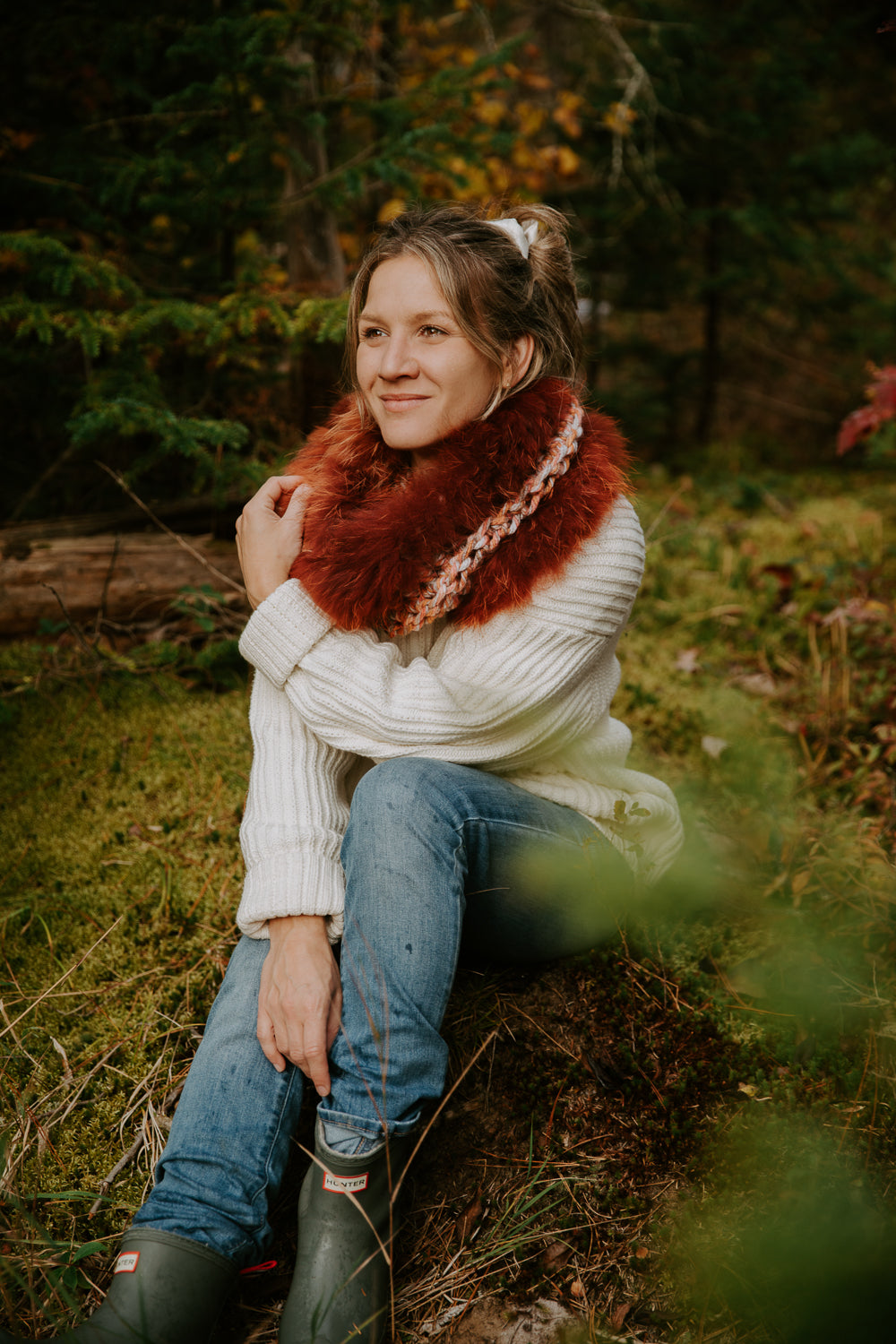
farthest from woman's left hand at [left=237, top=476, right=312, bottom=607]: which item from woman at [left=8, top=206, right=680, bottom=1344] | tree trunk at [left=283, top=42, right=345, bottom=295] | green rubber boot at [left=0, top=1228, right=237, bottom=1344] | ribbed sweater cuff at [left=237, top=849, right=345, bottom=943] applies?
tree trunk at [left=283, top=42, right=345, bottom=295]

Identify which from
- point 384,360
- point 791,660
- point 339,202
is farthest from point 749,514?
point 384,360

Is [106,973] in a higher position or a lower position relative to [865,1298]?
lower

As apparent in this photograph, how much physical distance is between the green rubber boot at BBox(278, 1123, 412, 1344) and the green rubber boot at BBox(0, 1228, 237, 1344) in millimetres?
123

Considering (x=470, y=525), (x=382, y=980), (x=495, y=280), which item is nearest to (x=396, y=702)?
(x=470, y=525)

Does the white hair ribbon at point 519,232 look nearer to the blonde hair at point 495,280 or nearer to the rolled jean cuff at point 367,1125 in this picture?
the blonde hair at point 495,280

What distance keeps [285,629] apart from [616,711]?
1729 mm

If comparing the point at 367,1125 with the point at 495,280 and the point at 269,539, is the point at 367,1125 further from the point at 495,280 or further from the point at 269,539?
the point at 495,280

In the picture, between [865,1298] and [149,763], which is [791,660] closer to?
[149,763]

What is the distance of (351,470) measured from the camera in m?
2.04

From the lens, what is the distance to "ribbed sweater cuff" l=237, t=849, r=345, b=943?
167cm

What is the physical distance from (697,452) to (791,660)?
3561 millimetres

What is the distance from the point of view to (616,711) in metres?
3.22

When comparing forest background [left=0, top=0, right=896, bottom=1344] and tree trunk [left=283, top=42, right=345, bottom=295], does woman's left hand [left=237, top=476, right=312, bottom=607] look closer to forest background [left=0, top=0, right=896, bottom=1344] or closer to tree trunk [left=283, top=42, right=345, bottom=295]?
forest background [left=0, top=0, right=896, bottom=1344]

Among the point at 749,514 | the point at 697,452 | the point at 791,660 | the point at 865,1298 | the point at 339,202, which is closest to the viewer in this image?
the point at 865,1298
